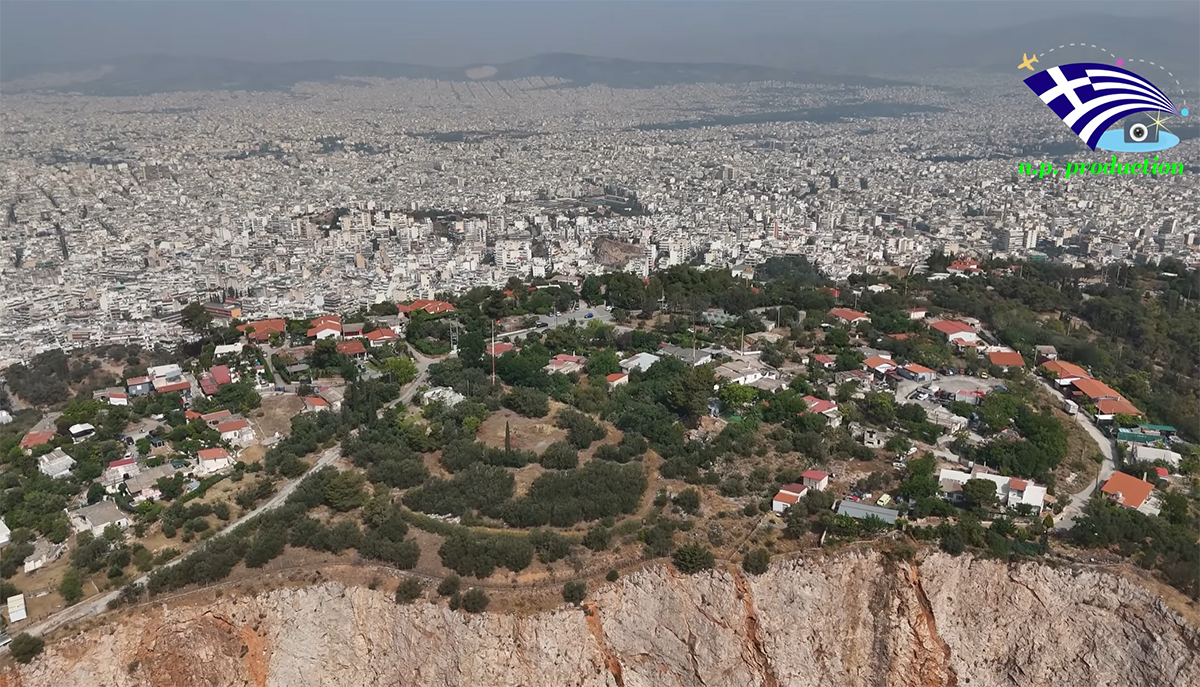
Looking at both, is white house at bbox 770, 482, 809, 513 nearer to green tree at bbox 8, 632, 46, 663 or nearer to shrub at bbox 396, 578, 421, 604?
shrub at bbox 396, 578, 421, 604

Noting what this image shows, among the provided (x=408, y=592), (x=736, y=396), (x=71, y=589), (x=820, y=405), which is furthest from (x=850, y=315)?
(x=71, y=589)

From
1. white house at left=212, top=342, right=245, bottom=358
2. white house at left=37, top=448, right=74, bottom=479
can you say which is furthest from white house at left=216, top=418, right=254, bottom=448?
white house at left=212, top=342, right=245, bottom=358

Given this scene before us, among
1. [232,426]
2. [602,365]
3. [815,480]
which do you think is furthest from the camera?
[602,365]

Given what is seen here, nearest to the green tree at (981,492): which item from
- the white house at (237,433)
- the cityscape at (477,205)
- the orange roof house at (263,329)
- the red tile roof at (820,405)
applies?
the red tile roof at (820,405)

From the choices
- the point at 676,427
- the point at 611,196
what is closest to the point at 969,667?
the point at 676,427

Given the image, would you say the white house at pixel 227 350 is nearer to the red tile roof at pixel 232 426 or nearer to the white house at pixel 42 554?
the red tile roof at pixel 232 426

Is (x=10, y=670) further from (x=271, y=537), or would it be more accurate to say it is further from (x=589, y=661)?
(x=589, y=661)

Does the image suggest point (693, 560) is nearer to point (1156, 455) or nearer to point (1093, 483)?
point (1093, 483)
